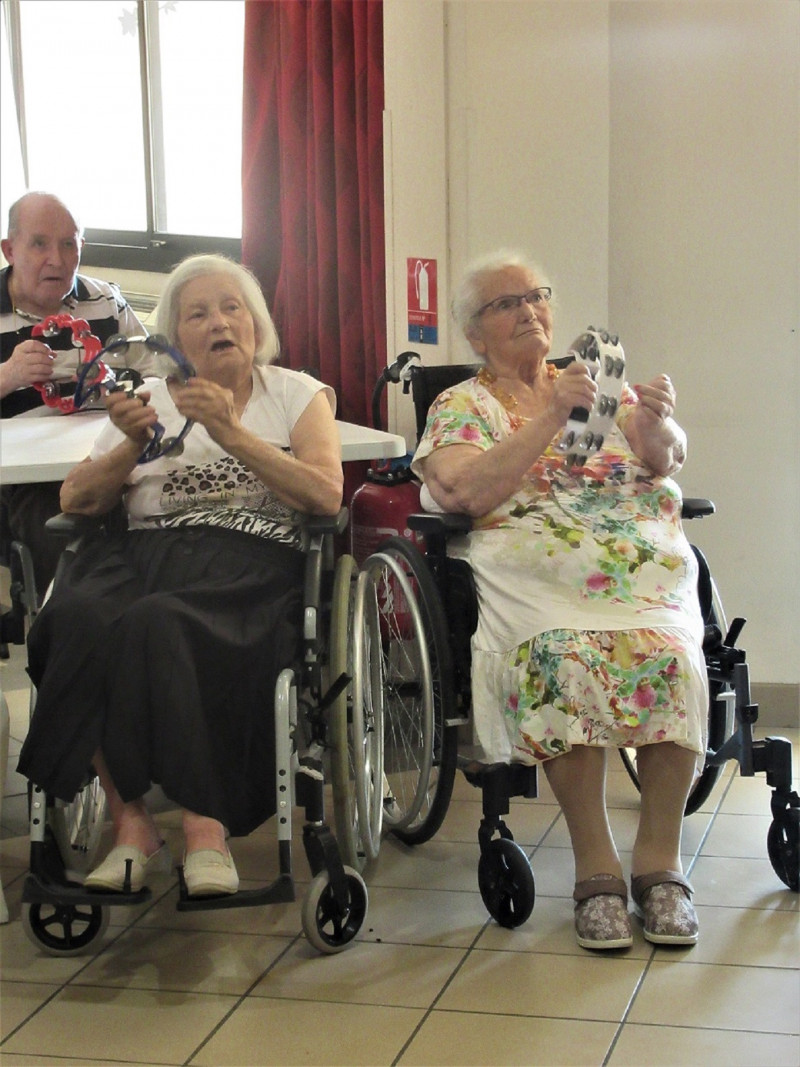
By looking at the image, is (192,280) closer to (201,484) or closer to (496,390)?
(201,484)

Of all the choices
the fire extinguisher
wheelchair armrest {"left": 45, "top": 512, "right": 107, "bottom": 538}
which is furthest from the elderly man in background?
the fire extinguisher

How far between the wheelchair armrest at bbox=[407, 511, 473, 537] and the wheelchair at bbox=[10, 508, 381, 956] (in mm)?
142

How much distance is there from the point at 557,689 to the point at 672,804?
0.90ft

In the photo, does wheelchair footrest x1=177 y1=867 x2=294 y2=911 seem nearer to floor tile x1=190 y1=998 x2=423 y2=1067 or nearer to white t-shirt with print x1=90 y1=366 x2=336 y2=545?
floor tile x1=190 y1=998 x2=423 y2=1067

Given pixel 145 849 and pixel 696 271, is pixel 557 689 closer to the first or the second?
pixel 145 849

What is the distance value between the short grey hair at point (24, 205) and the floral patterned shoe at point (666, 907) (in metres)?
1.84

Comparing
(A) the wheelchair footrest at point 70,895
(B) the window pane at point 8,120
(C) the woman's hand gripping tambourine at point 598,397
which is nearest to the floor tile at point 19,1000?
(A) the wheelchair footrest at point 70,895

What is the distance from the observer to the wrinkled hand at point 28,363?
8.50 ft

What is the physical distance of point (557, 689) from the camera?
2033 mm

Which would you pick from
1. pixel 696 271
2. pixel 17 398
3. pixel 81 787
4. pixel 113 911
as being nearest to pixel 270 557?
pixel 81 787

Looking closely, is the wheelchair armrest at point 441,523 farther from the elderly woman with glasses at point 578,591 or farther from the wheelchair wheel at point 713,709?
the wheelchair wheel at point 713,709

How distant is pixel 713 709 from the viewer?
2213 millimetres

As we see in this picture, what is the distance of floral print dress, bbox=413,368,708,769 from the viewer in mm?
2023

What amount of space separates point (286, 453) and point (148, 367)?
0.27 meters
